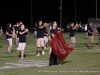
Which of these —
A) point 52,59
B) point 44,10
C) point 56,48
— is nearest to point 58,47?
point 56,48

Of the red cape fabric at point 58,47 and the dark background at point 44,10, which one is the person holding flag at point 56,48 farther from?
the dark background at point 44,10

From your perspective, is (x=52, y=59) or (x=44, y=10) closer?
(x=52, y=59)

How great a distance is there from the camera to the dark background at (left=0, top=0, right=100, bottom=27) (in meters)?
62.7

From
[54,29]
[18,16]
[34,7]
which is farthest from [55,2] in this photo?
[54,29]

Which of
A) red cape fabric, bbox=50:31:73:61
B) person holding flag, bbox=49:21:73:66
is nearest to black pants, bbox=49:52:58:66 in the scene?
person holding flag, bbox=49:21:73:66

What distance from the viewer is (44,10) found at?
65.5m

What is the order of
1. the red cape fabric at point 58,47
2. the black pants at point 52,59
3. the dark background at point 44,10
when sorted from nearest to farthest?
the black pants at point 52,59
the red cape fabric at point 58,47
the dark background at point 44,10

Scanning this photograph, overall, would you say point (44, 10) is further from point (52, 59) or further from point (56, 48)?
point (52, 59)

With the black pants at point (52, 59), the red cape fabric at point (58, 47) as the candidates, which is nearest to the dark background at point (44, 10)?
the red cape fabric at point (58, 47)

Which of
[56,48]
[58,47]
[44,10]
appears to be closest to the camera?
[56,48]

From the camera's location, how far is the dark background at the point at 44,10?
62.7 m

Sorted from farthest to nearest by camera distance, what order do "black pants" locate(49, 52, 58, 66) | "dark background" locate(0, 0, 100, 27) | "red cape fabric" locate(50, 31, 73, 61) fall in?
"dark background" locate(0, 0, 100, 27)
"red cape fabric" locate(50, 31, 73, 61)
"black pants" locate(49, 52, 58, 66)

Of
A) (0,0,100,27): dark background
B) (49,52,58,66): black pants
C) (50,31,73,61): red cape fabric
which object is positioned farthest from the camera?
(0,0,100,27): dark background

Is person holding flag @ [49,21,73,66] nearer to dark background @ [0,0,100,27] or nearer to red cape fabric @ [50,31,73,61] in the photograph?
red cape fabric @ [50,31,73,61]
